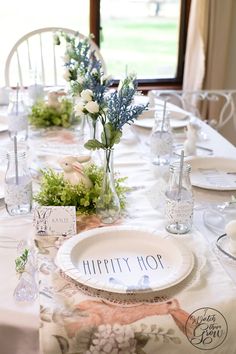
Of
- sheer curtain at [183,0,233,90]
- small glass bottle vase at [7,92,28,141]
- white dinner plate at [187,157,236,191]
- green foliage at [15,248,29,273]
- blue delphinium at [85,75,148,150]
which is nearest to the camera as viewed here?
green foliage at [15,248,29,273]

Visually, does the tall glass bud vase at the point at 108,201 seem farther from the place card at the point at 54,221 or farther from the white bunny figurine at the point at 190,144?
the white bunny figurine at the point at 190,144

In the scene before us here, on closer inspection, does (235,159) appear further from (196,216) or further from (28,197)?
(28,197)

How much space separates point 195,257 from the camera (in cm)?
107

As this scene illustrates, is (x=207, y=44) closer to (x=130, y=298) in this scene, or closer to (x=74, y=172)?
(x=74, y=172)

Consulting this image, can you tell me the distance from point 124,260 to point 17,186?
14.2 inches

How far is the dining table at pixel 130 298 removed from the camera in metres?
0.87

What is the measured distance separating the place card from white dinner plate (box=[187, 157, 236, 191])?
1.45 feet

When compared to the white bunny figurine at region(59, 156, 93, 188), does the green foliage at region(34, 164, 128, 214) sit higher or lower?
lower

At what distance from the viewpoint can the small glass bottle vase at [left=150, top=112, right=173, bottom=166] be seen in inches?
65.0

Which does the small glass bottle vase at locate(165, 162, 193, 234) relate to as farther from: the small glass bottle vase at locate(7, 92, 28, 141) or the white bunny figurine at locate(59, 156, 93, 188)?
the small glass bottle vase at locate(7, 92, 28, 141)

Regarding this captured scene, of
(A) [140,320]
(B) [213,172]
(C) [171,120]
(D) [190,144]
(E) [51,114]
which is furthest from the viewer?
(C) [171,120]

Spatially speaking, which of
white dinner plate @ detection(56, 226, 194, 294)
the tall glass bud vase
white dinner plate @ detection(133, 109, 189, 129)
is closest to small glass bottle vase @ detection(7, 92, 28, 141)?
white dinner plate @ detection(133, 109, 189, 129)

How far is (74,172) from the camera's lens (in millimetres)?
1300

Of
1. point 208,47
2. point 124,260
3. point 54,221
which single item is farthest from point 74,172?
point 208,47
